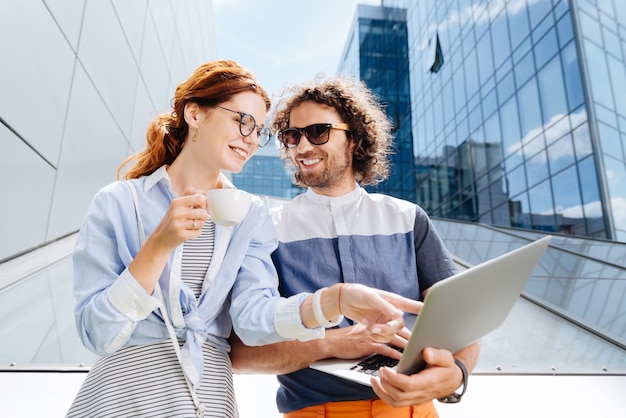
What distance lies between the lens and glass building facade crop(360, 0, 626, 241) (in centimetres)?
1166

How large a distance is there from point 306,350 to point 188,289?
1.75 ft

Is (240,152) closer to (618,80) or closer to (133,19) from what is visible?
(133,19)

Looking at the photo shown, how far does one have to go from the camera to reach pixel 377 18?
31.4 metres

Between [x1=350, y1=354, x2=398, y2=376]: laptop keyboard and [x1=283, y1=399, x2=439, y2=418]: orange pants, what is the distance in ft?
0.69

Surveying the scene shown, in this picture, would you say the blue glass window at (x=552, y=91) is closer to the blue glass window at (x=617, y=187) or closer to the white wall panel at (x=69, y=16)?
the blue glass window at (x=617, y=187)

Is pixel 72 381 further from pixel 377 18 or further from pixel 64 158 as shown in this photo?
pixel 377 18

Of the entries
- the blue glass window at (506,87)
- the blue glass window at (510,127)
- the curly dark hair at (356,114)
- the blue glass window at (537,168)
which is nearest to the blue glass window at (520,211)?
the blue glass window at (537,168)

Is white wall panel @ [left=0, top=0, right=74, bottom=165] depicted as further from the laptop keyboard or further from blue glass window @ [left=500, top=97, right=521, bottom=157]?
blue glass window @ [left=500, top=97, right=521, bottom=157]

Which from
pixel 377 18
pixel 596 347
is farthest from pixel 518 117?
pixel 377 18

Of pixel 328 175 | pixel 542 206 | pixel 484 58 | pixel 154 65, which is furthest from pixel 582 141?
pixel 328 175

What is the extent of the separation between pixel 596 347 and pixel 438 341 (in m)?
2.84

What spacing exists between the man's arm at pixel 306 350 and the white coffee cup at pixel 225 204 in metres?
0.55

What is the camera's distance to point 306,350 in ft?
4.89

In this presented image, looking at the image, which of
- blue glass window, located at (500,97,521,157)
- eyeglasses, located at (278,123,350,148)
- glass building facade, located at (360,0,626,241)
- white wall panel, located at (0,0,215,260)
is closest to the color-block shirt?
eyeglasses, located at (278,123,350,148)
